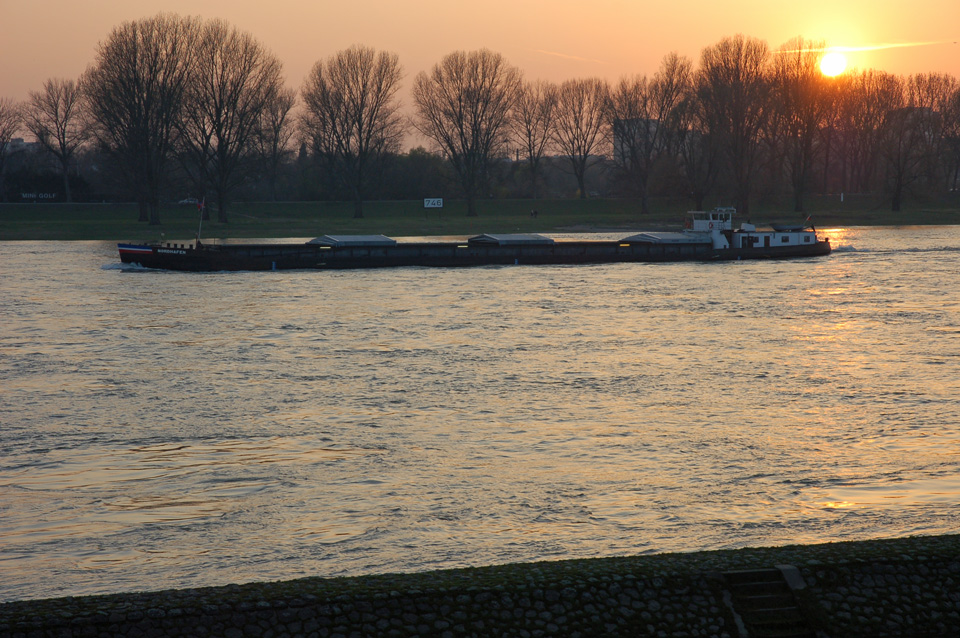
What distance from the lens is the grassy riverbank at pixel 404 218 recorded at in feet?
276

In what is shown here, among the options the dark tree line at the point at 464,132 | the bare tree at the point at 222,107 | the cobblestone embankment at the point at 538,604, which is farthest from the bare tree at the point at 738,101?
the cobblestone embankment at the point at 538,604

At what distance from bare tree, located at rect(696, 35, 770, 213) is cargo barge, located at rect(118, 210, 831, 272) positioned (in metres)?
29.1

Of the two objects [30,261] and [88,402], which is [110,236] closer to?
[30,261]

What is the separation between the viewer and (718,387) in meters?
19.3

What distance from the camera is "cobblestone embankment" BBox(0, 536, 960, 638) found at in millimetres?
5828

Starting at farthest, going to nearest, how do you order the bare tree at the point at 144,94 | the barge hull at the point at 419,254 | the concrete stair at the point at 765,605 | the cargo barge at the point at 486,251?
the bare tree at the point at 144,94
the cargo barge at the point at 486,251
the barge hull at the point at 419,254
the concrete stair at the point at 765,605

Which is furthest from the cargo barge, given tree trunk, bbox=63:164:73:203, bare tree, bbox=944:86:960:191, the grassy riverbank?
bare tree, bbox=944:86:960:191

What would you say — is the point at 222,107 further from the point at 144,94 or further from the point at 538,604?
the point at 538,604

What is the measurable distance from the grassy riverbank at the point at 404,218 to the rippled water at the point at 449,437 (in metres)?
52.8

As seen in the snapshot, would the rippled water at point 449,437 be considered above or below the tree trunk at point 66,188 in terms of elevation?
below

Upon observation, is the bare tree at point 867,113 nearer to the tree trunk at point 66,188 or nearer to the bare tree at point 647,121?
the bare tree at point 647,121

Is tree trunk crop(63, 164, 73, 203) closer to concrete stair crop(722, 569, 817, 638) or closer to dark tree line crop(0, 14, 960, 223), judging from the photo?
dark tree line crop(0, 14, 960, 223)

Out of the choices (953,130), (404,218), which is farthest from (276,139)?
(953,130)

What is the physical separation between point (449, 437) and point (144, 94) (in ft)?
258
